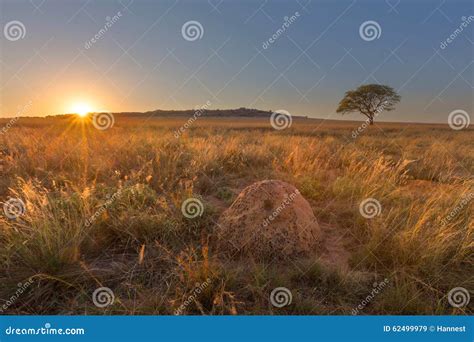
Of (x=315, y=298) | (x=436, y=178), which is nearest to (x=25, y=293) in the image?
(x=315, y=298)

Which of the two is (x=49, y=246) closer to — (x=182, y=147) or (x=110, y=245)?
(x=110, y=245)

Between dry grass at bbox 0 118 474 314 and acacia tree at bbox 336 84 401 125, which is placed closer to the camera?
dry grass at bbox 0 118 474 314

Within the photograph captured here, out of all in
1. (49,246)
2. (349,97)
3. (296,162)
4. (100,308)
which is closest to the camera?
(100,308)

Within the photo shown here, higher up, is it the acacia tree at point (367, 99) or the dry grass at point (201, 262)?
the acacia tree at point (367, 99)

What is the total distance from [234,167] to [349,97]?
33.9 meters

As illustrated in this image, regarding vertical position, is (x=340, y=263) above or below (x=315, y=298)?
above

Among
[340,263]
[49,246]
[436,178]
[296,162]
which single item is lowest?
[340,263]

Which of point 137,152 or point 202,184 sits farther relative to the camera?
point 137,152

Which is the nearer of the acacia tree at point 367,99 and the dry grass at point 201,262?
the dry grass at point 201,262

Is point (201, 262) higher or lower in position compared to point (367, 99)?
lower

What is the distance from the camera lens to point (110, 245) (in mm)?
3336

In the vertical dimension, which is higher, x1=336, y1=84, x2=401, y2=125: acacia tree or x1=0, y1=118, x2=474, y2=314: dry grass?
x1=336, y1=84, x2=401, y2=125: acacia tree

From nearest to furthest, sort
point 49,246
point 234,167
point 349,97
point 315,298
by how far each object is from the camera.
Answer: point 315,298, point 49,246, point 234,167, point 349,97

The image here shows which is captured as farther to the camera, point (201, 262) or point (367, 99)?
point (367, 99)
